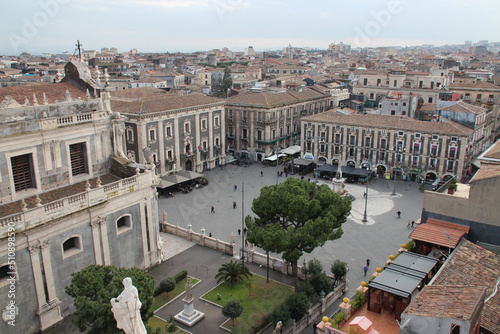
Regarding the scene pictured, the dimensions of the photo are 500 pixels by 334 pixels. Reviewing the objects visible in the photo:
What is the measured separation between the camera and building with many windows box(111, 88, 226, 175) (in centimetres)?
5338

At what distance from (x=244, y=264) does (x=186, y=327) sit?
8.68 m

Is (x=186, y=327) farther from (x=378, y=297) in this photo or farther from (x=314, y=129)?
(x=314, y=129)

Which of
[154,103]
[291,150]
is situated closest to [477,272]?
[154,103]

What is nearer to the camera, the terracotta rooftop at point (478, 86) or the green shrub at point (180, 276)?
the green shrub at point (180, 276)

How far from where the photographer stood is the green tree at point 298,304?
83.4 feet

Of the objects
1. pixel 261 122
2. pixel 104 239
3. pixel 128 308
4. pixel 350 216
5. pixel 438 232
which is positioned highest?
pixel 128 308

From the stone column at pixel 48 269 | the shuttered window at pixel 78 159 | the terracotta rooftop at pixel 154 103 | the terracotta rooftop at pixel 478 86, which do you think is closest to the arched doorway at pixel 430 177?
the terracotta rooftop at pixel 478 86

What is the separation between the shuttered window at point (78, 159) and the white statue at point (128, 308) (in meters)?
18.8

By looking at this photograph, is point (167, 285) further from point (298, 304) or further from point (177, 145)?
point (177, 145)

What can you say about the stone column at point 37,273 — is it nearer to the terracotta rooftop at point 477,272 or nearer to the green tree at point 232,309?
the green tree at point 232,309

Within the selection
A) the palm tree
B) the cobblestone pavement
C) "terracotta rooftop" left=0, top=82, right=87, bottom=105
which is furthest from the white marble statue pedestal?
"terracotta rooftop" left=0, top=82, right=87, bottom=105

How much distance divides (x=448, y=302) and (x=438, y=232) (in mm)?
7698

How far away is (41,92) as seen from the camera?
29250mm

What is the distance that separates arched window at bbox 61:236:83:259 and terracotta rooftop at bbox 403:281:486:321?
19661mm
